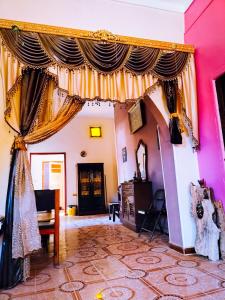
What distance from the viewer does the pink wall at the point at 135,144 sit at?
484 centimetres

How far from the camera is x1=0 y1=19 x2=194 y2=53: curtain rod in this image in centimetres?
284

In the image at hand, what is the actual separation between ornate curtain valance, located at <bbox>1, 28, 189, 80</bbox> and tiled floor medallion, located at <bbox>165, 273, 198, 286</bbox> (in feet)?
8.01

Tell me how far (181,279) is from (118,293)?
673 millimetres

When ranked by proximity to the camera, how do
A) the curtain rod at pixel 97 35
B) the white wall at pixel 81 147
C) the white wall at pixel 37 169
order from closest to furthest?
the curtain rod at pixel 97 35 → the white wall at pixel 81 147 → the white wall at pixel 37 169

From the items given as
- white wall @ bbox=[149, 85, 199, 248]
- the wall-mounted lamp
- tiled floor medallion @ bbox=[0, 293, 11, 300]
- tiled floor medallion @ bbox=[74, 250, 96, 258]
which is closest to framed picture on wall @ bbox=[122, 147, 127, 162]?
the wall-mounted lamp

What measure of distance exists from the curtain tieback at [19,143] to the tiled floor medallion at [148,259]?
1976mm

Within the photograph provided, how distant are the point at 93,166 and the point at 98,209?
1.58 meters

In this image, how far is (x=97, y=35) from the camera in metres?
3.13

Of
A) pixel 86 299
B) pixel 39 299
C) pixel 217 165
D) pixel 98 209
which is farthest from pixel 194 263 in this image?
pixel 98 209

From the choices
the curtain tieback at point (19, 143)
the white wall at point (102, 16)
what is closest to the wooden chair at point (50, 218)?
the curtain tieback at point (19, 143)

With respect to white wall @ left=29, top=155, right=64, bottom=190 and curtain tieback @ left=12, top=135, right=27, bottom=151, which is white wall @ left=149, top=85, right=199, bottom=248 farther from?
white wall @ left=29, top=155, right=64, bottom=190

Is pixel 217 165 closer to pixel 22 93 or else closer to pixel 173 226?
pixel 173 226

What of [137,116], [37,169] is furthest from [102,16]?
[37,169]

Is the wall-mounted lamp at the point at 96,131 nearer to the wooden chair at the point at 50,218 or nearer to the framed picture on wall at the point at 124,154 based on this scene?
the framed picture on wall at the point at 124,154
